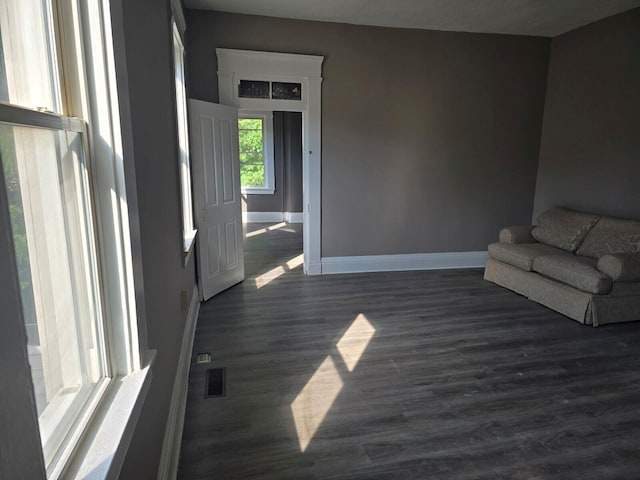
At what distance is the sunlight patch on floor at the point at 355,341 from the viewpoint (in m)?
3.02

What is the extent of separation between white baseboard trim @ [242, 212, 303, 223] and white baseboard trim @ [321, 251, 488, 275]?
4.27 metres

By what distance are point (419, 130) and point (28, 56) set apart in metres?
4.82

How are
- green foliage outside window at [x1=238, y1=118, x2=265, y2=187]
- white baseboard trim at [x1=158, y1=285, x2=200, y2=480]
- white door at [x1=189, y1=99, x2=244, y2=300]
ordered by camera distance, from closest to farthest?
1. white baseboard trim at [x1=158, y1=285, x2=200, y2=480]
2. white door at [x1=189, y1=99, x2=244, y2=300]
3. green foliage outside window at [x1=238, y1=118, x2=265, y2=187]

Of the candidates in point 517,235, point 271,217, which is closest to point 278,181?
point 271,217

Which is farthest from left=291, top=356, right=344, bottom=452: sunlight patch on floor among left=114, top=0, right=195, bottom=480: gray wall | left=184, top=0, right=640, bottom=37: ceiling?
left=184, top=0, right=640, bottom=37: ceiling

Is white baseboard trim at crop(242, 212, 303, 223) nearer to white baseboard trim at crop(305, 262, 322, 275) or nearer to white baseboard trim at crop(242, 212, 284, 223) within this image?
white baseboard trim at crop(242, 212, 284, 223)

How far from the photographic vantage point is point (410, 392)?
2576 millimetres

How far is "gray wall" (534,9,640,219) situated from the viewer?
4340 millimetres

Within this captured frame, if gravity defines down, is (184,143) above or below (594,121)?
below

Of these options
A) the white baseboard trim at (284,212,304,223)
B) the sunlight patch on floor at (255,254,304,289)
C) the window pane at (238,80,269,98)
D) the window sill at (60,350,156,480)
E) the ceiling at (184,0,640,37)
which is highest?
the ceiling at (184,0,640,37)

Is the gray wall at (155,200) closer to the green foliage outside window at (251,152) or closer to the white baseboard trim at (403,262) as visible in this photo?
the white baseboard trim at (403,262)

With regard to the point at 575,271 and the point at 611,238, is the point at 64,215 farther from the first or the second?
the point at 611,238

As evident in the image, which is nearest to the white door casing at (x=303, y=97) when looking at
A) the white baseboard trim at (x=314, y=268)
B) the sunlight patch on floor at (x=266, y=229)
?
the white baseboard trim at (x=314, y=268)

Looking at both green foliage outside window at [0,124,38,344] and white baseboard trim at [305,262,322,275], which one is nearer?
green foliage outside window at [0,124,38,344]
